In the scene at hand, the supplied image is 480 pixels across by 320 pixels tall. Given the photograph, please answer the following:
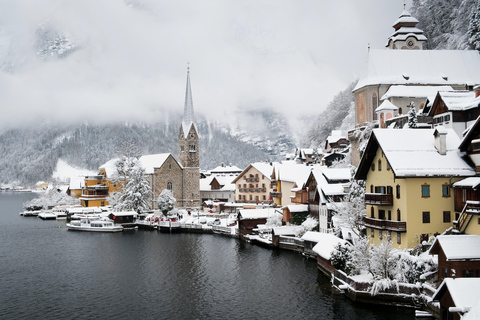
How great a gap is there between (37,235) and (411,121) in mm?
55922

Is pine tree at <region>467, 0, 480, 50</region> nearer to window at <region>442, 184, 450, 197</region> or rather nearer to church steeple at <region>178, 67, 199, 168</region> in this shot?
window at <region>442, 184, 450, 197</region>

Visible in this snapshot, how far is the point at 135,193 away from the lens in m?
82.6

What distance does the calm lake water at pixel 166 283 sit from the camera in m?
29.0

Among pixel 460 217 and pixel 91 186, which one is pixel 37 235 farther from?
pixel 460 217

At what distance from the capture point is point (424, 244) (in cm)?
3023

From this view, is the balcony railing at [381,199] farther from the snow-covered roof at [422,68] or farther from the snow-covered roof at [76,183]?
the snow-covered roof at [76,183]

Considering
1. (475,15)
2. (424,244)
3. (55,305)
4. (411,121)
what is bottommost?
(55,305)

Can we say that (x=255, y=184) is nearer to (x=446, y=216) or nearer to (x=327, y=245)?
(x=327, y=245)

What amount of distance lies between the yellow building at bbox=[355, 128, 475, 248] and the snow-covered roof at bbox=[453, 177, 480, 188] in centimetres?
92

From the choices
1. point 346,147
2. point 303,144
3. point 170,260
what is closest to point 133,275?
point 170,260

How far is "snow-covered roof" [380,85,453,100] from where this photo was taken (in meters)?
61.7

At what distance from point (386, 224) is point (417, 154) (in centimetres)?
574

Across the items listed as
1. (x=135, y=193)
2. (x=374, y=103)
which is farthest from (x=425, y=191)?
(x=135, y=193)

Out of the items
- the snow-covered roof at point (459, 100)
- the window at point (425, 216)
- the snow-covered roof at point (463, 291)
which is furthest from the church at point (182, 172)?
the snow-covered roof at point (463, 291)
